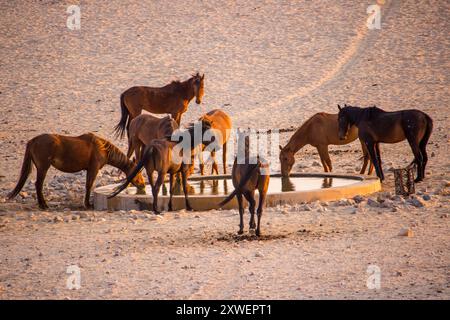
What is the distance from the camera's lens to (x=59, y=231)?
12.0 meters

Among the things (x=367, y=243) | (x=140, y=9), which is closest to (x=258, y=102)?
(x=140, y=9)

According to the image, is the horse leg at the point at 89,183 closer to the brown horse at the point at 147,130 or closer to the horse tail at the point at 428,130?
the brown horse at the point at 147,130

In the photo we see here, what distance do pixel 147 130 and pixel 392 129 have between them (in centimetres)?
378

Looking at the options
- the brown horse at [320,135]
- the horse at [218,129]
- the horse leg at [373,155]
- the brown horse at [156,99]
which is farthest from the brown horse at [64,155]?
the brown horse at [156,99]

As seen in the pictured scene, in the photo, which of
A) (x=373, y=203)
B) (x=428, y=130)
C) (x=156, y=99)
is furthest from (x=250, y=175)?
(x=156, y=99)

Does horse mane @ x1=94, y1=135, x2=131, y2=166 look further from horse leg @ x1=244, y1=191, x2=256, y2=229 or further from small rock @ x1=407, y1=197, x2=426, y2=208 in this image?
small rock @ x1=407, y1=197, x2=426, y2=208

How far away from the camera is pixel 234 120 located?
2583cm

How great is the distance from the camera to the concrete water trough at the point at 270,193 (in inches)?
519

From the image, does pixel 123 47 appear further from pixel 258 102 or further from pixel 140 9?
pixel 258 102

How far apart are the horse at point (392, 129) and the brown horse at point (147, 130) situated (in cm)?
293

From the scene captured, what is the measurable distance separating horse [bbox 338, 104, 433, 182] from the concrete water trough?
2.14 feet

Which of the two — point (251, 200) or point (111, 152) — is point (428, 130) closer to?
point (111, 152)

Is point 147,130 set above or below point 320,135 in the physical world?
above


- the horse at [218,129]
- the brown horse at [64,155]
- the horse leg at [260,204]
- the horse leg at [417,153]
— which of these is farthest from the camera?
the horse at [218,129]
